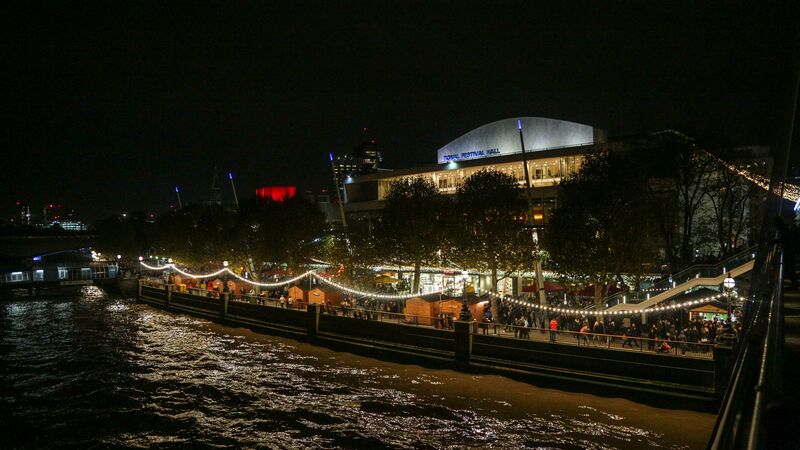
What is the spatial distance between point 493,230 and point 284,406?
707 inches

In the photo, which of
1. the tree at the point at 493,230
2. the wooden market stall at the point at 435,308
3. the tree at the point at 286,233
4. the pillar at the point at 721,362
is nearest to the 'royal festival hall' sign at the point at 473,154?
the tree at the point at 286,233

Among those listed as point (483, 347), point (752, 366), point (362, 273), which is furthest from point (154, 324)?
point (752, 366)

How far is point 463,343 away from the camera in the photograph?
25.8 meters

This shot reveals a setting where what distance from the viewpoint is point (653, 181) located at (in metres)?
39.1

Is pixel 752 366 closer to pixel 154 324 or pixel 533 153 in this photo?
pixel 154 324

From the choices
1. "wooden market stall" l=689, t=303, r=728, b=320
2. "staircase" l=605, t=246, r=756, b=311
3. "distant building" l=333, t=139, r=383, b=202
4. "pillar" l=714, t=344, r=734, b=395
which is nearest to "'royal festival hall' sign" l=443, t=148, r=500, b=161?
"staircase" l=605, t=246, r=756, b=311

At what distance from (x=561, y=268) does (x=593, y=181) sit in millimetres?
5911

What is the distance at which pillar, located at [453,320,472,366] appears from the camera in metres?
25.6

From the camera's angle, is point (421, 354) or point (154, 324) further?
point (154, 324)

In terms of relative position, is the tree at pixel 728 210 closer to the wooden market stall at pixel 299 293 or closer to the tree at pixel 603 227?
the tree at pixel 603 227

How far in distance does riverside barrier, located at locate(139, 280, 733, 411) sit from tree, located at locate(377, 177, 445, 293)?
7655 mm

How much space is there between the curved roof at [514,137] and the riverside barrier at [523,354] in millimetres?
30905

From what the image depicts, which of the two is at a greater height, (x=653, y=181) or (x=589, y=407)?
(x=653, y=181)

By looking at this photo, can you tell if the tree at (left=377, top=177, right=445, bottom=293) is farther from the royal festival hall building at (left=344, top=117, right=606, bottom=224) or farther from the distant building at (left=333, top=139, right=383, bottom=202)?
the distant building at (left=333, top=139, right=383, bottom=202)
